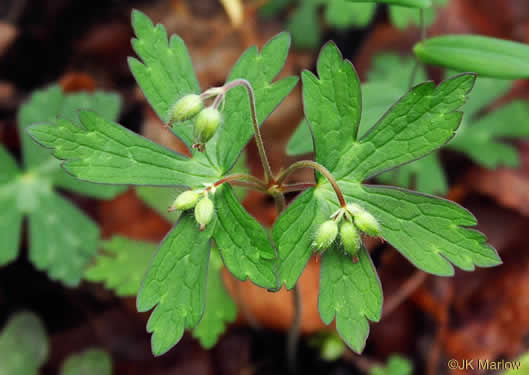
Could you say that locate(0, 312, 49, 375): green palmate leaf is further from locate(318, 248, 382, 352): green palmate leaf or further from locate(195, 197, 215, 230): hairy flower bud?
locate(318, 248, 382, 352): green palmate leaf

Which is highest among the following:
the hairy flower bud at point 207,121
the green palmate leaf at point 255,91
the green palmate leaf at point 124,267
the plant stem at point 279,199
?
the hairy flower bud at point 207,121

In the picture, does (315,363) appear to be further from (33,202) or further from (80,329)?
(33,202)

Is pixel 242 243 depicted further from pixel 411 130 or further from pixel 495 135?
pixel 495 135

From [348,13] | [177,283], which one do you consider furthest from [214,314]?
[348,13]

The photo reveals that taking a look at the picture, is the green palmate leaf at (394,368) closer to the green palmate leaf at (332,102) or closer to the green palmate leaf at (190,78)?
the green palmate leaf at (332,102)

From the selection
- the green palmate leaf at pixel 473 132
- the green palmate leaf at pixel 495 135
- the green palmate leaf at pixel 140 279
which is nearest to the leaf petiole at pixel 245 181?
the green palmate leaf at pixel 140 279

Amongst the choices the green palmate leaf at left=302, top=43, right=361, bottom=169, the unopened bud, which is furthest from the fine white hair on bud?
the unopened bud
